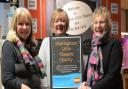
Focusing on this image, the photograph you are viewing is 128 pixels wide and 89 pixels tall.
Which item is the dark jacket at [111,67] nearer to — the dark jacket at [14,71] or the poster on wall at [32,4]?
the dark jacket at [14,71]

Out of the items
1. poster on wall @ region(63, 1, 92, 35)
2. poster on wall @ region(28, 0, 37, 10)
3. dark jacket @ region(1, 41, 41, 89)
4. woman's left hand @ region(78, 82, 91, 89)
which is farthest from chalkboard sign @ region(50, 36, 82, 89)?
poster on wall @ region(28, 0, 37, 10)

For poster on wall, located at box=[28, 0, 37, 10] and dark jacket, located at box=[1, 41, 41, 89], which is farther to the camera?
poster on wall, located at box=[28, 0, 37, 10]

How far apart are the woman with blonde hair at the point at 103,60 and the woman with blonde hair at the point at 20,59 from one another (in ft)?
1.39

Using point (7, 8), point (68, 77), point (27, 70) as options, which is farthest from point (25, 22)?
point (7, 8)

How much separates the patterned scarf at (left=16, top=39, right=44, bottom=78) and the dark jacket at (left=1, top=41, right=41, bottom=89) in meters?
0.03

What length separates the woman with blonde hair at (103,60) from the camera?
2660 mm

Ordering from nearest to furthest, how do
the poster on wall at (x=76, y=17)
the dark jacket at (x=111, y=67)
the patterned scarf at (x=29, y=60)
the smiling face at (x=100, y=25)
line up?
the patterned scarf at (x=29, y=60)
the dark jacket at (x=111, y=67)
the smiling face at (x=100, y=25)
the poster on wall at (x=76, y=17)

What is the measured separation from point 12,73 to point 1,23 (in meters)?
1.20

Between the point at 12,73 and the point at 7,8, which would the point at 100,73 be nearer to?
the point at 12,73

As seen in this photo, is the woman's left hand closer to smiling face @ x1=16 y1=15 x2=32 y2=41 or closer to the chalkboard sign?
the chalkboard sign

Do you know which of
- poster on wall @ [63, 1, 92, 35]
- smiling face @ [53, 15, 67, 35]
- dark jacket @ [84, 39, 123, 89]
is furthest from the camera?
poster on wall @ [63, 1, 92, 35]

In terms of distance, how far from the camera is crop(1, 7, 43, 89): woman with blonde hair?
245 centimetres

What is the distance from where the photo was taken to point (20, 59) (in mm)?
2535

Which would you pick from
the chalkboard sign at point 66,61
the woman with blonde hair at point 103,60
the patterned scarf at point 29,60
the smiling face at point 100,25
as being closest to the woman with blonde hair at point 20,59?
the patterned scarf at point 29,60
